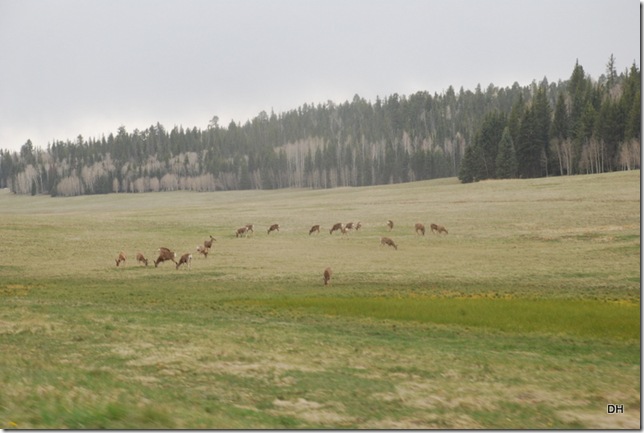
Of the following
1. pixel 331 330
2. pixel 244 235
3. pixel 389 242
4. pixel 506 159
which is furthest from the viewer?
pixel 506 159

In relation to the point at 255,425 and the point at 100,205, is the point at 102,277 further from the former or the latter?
the point at 100,205

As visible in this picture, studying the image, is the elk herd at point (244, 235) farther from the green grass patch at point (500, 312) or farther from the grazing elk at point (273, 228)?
the green grass patch at point (500, 312)

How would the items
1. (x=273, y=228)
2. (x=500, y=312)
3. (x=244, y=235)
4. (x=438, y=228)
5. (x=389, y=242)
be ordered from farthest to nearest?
(x=273, y=228) < (x=244, y=235) < (x=438, y=228) < (x=389, y=242) < (x=500, y=312)

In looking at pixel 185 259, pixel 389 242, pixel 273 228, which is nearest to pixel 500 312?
pixel 185 259

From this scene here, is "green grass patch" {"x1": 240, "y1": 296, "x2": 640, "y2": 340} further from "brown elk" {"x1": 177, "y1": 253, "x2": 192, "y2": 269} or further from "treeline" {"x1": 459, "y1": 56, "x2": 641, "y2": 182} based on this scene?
"treeline" {"x1": 459, "y1": 56, "x2": 641, "y2": 182}

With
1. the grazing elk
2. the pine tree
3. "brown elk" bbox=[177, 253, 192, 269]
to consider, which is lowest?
"brown elk" bbox=[177, 253, 192, 269]

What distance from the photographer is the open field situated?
1052cm

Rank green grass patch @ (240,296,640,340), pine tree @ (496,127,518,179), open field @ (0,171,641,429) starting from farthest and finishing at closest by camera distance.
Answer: pine tree @ (496,127,518,179), green grass patch @ (240,296,640,340), open field @ (0,171,641,429)

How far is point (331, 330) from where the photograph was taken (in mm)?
20328

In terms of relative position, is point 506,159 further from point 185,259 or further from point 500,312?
point 500,312

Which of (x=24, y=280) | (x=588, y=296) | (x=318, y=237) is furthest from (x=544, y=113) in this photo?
(x=24, y=280)

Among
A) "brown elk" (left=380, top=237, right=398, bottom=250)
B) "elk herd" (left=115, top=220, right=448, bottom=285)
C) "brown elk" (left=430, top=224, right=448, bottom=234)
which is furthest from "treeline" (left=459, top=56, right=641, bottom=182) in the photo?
"brown elk" (left=380, top=237, right=398, bottom=250)

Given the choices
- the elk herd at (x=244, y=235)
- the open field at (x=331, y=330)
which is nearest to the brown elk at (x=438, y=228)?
the elk herd at (x=244, y=235)

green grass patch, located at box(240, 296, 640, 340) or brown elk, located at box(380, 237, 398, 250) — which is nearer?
green grass patch, located at box(240, 296, 640, 340)
